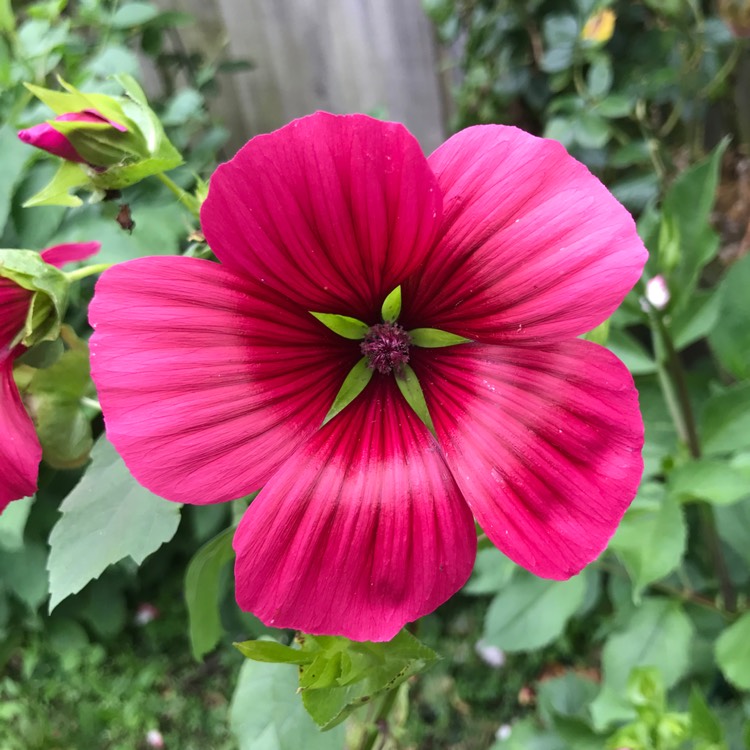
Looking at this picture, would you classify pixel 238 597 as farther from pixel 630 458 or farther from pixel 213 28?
pixel 213 28

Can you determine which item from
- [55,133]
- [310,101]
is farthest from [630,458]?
[310,101]

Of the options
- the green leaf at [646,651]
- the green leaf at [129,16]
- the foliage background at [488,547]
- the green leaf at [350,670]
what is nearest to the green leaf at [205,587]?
the foliage background at [488,547]

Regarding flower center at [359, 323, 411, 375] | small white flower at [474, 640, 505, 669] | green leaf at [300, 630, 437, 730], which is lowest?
small white flower at [474, 640, 505, 669]

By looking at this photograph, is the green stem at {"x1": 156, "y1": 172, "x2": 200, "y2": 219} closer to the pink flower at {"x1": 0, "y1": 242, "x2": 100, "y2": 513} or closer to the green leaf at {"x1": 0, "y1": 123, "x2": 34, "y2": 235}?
the pink flower at {"x1": 0, "y1": 242, "x2": 100, "y2": 513}

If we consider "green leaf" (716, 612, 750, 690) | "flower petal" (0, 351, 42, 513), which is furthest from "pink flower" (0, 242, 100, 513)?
"green leaf" (716, 612, 750, 690)

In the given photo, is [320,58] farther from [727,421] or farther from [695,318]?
[727,421]

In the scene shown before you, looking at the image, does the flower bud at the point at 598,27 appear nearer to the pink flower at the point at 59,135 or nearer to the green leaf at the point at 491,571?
the green leaf at the point at 491,571
